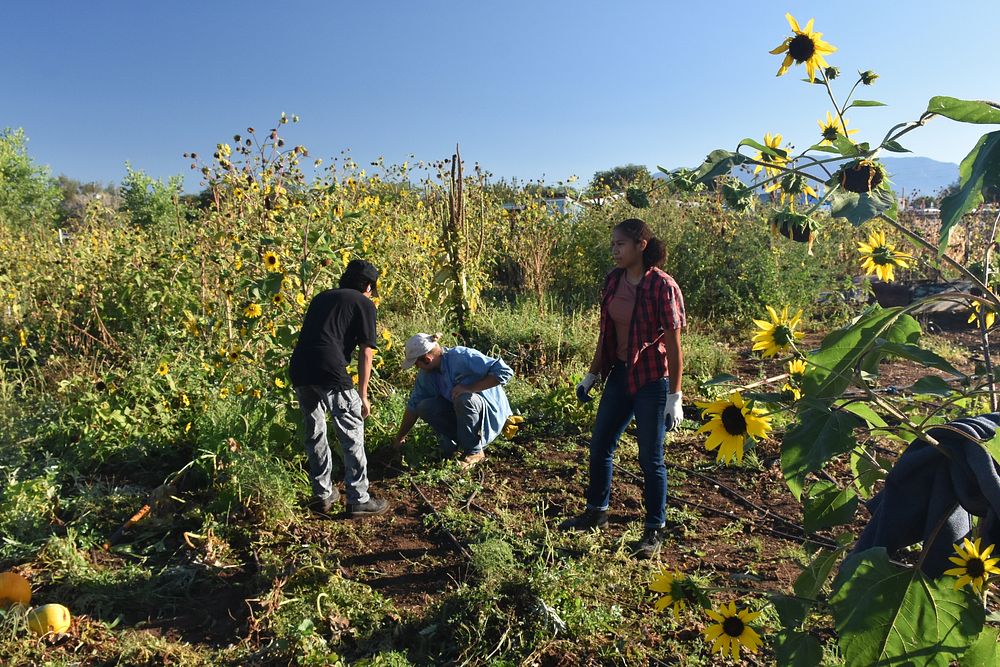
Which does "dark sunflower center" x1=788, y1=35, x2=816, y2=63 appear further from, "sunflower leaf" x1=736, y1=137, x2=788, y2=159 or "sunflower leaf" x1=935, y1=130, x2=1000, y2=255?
"sunflower leaf" x1=935, y1=130, x2=1000, y2=255

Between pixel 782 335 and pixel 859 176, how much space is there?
22.8 inches

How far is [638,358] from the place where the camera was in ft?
9.36

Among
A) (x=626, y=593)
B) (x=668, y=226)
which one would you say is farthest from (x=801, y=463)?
(x=668, y=226)

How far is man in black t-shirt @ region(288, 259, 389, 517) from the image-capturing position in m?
3.23

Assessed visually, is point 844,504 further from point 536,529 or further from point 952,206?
point 536,529

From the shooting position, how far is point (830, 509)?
1321 millimetres

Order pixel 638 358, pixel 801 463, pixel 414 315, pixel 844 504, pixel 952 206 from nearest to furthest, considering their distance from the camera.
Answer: pixel 952 206 → pixel 801 463 → pixel 844 504 → pixel 638 358 → pixel 414 315

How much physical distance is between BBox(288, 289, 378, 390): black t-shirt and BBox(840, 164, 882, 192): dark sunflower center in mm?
2556

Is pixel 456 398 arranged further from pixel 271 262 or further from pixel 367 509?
pixel 271 262

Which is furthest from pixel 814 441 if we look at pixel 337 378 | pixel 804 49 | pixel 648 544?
pixel 337 378

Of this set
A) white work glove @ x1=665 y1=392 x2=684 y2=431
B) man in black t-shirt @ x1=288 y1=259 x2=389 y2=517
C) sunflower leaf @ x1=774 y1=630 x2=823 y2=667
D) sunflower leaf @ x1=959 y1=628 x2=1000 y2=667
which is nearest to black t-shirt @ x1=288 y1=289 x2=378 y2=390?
man in black t-shirt @ x1=288 y1=259 x2=389 y2=517

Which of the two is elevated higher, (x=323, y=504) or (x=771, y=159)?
(x=771, y=159)

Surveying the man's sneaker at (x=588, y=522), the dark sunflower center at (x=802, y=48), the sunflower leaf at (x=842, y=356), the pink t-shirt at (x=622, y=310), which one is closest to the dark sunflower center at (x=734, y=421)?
the sunflower leaf at (x=842, y=356)

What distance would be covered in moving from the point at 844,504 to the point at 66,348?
228 inches
